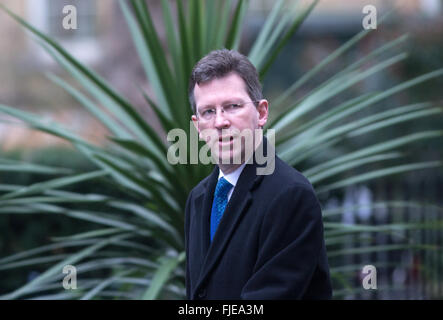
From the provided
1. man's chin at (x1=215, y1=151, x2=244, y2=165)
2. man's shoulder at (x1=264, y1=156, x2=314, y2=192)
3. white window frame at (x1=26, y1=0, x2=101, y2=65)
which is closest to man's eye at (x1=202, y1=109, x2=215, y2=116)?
man's chin at (x1=215, y1=151, x2=244, y2=165)

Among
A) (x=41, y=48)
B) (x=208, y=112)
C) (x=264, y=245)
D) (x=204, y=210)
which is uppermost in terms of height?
(x=41, y=48)

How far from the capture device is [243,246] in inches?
58.1

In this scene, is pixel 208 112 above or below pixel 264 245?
above

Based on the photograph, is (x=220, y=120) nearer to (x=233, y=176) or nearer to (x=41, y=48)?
(x=233, y=176)

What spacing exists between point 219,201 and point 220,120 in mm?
227

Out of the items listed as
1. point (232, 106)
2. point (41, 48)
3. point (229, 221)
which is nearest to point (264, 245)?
point (229, 221)

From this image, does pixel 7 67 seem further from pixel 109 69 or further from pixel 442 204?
pixel 442 204

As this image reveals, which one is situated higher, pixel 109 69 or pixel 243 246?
pixel 109 69

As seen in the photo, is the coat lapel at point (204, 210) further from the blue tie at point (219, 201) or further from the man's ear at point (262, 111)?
the man's ear at point (262, 111)

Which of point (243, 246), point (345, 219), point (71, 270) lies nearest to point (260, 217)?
point (243, 246)

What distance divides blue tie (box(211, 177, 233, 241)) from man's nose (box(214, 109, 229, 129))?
17cm

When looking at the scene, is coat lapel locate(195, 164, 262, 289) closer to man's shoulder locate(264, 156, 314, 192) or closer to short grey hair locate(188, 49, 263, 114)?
man's shoulder locate(264, 156, 314, 192)

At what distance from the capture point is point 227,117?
4.93 feet

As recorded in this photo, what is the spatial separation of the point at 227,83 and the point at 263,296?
0.51 meters
